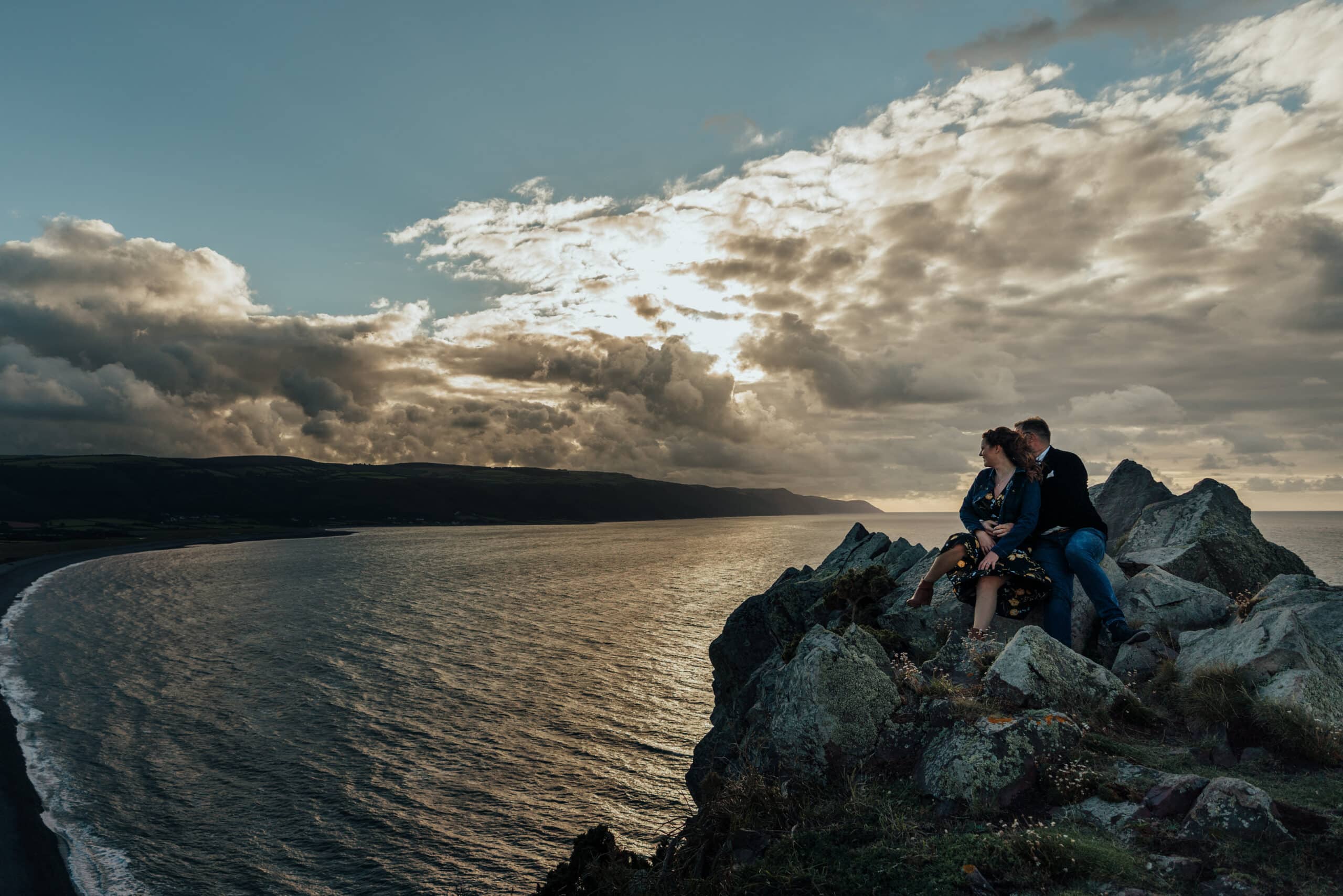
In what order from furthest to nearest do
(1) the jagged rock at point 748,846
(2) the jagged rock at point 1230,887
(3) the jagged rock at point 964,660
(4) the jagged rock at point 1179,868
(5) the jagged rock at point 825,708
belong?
(3) the jagged rock at point 964,660
(5) the jagged rock at point 825,708
(1) the jagged rock at point 748,846
(4) the jagged rock at point 1179,868
(2) the jagged rock at point 1230,887

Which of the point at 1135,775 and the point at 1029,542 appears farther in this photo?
the point at 1029,542

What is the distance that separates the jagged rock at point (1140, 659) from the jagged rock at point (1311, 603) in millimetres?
1331

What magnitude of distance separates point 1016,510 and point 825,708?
434cm

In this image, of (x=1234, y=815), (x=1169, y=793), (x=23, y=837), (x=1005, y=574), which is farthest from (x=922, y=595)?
(x=23, y=837)

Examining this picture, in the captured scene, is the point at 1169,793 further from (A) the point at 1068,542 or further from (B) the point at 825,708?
(A) the point at 1068,542

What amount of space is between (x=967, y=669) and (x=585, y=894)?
840cm

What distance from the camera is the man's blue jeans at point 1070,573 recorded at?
1088 centimetres

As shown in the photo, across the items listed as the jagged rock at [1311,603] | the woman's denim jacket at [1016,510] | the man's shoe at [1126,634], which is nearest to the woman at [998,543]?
the woman's denim jacket at [1016,510]

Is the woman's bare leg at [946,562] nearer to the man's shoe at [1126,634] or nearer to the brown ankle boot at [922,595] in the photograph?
the brown ankle boot at [922,595]

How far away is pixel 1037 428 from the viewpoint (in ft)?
37.7

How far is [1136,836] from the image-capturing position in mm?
6590

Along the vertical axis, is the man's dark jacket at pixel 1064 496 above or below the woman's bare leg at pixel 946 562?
above

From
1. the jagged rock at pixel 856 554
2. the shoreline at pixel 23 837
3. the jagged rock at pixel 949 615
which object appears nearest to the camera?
the jagged rock at pixel 949 615

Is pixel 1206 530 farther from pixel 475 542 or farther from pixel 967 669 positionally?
pixel 475 542
